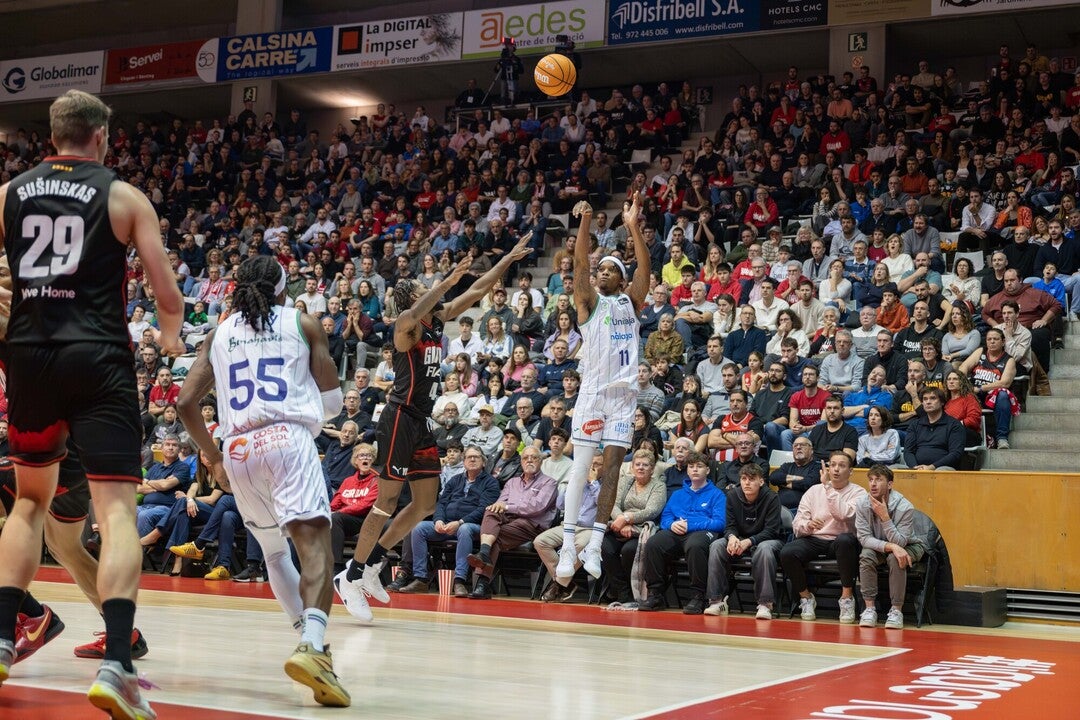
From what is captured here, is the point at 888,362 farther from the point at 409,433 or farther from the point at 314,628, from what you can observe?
the point at 314,628

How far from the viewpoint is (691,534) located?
34.6 ft

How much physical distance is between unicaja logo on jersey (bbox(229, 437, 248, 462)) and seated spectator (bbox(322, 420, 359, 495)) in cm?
793

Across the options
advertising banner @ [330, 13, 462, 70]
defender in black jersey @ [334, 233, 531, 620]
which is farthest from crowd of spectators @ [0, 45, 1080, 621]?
defender in black jersey @ [334, 233, 531, 620]

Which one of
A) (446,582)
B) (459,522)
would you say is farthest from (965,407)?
(446,582)

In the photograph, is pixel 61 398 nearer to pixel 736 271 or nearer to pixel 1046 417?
pixel 1046 417

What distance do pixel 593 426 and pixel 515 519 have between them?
364cm

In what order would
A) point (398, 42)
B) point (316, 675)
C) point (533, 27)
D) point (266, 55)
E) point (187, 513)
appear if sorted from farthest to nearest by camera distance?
point (266, 55) < point (398, 42) < point (533, 27) < point (187, 513) < point (316, 675)

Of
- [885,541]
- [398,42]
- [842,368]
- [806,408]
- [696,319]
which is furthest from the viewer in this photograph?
[398,42]

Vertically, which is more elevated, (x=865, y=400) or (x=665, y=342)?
(x=665, y=342)

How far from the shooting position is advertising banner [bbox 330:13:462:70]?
23500mm

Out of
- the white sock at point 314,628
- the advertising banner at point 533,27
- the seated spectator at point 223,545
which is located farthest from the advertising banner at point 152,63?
the white sock at point 314,628

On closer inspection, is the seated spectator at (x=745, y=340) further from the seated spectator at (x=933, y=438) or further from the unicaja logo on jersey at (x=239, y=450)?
the unicaja logo on jersey at (x=239, y=450)

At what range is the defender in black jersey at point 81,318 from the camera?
412cm

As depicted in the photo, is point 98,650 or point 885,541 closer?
point 98,650
